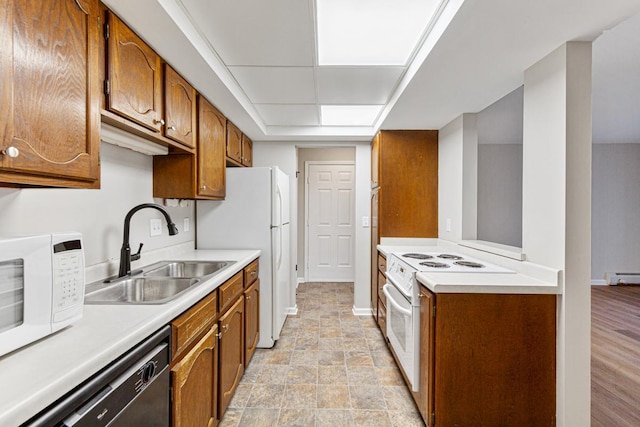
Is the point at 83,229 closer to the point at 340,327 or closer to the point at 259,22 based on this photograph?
the point at 259,22

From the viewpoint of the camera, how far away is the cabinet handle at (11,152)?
31.5 inches

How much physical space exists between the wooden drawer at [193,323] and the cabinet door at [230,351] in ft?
0.52

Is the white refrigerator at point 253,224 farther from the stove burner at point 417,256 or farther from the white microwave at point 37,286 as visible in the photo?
the white microwave at point 37,286

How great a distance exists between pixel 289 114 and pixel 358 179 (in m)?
1.17

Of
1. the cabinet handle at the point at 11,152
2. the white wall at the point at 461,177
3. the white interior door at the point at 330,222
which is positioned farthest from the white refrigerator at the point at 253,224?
the white interior door at the point at 330,222

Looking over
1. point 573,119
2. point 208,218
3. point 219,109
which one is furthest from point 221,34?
point 573,119

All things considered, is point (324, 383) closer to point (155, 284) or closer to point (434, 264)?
point (434, 264)

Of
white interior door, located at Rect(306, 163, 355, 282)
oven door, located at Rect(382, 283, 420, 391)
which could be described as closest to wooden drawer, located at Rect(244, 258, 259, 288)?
oven door, located at Rect(382, 283, 420, 391)

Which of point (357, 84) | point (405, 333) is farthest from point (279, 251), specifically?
point (357, 84)

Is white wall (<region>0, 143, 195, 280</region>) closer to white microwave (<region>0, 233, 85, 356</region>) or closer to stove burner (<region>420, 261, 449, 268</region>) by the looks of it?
white microwave (<region>0, 233, 85, 356</region>)

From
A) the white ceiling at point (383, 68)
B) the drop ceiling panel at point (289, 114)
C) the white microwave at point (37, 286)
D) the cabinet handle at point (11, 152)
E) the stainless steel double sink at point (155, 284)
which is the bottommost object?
the stainless steel double sink at point (155, 284)

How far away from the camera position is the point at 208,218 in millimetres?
2689

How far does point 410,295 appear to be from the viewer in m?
1.85

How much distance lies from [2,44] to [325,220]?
4.30 metres
